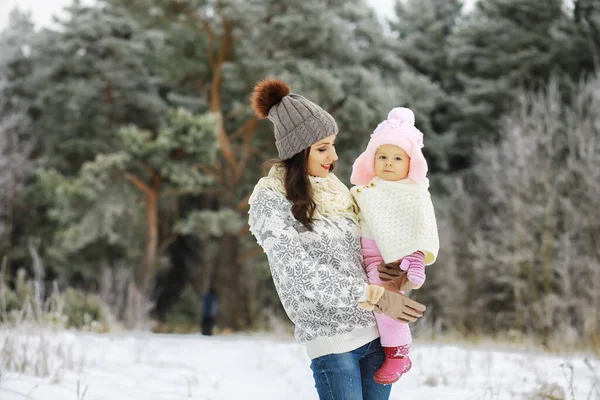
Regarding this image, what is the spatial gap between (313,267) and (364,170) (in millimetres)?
599

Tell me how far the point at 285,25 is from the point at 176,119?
11.0ft

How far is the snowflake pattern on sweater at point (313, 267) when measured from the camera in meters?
2.48

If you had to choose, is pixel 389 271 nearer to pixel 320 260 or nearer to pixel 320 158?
pixel 320 260

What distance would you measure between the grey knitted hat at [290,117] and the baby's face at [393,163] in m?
0.22

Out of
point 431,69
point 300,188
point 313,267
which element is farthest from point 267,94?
point 431,69

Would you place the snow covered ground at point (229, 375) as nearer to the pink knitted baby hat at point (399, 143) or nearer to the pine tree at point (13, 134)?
the pink knitted baby hat at point (399, 143)

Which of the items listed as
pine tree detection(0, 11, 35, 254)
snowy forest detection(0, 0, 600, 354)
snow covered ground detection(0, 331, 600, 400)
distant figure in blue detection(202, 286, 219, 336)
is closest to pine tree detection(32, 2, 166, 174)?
snowy forest detection(0, 0, 600, 354)

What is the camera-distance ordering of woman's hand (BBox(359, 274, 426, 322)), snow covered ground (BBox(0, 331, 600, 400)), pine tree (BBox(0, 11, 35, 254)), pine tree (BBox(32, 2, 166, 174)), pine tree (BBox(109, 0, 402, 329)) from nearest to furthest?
Answer: woman's hand (BBox(359, 274, 426, 322)) < snow covered ground (BBox(0, 331, 600, 400)) < pine tree (BBox(109, 0, 402, 329)) < pine tree (BBox(32, 2, 166, 174)) < pine tree (BBox(0, 11, 35, 254))

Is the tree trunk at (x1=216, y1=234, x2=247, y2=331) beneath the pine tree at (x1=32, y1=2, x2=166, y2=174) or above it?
beneath

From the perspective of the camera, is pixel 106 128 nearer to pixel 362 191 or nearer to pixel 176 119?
pixel 176 119

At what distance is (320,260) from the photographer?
103 inches

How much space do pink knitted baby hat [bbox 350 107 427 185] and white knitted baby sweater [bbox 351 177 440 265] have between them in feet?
0.22

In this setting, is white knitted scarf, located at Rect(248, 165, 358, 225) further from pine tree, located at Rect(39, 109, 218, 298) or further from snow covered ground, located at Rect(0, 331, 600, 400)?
pine tree, located at Rect(39, 109, 218, 298)

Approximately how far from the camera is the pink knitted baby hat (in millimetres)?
2740
